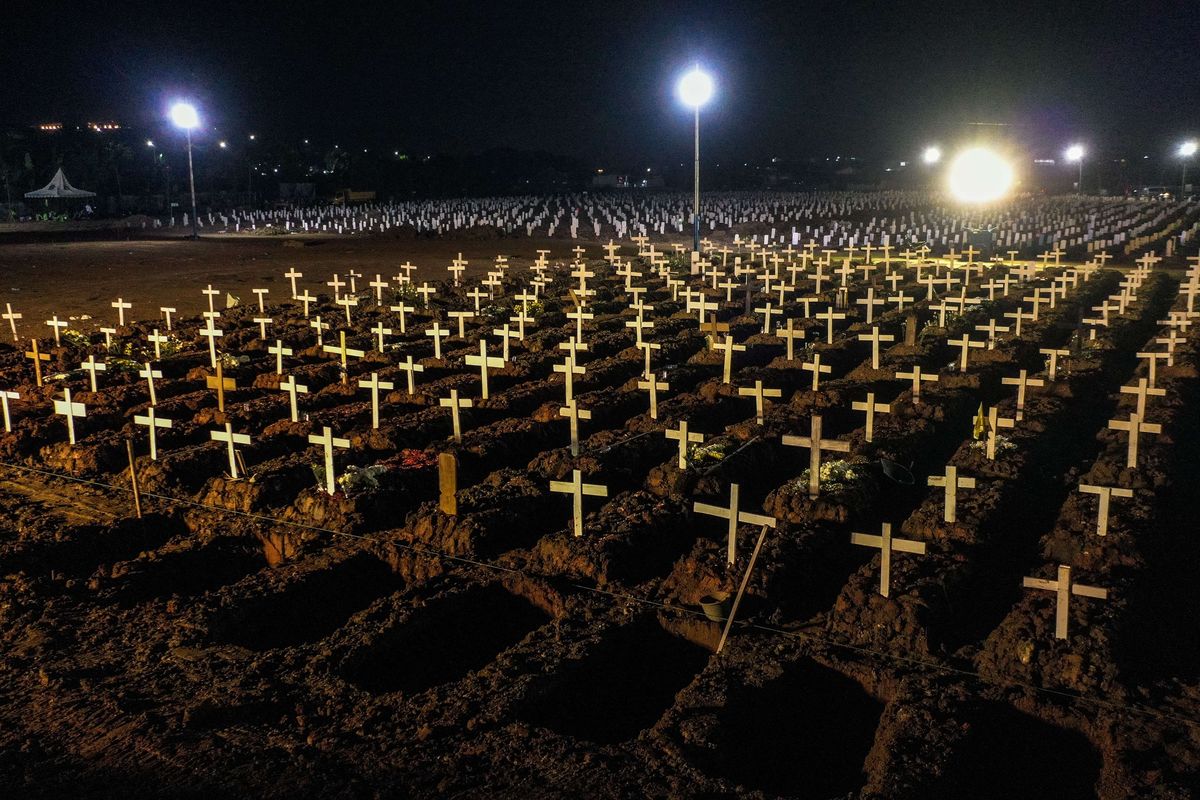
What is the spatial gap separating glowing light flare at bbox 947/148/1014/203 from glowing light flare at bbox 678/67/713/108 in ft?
284

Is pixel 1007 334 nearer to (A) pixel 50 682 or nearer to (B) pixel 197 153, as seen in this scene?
(A) pixel 50 682

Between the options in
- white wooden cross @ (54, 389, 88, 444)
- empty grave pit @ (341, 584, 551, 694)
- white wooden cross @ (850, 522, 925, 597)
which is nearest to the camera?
empty grave pit @ (341, 584, 551, 694)

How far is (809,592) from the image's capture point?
6.95 metres

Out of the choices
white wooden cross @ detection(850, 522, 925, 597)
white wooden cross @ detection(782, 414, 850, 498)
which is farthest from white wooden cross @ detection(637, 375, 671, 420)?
white wooden cross @ detection(850, 522, 925, 597)

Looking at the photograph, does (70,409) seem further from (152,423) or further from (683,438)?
(683,438)

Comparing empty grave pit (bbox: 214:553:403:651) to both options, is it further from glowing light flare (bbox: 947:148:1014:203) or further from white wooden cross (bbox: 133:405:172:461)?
glowing light flare (bbox: 947:148:1014:203)

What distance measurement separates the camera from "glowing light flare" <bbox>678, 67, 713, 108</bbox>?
86.6 feet

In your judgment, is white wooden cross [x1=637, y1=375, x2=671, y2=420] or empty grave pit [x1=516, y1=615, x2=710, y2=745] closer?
empty grave pit [x1=516, y1=615, x2=710, y2=745]

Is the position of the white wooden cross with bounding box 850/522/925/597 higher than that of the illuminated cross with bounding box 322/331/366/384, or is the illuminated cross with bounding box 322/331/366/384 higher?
the illuminated cross with bounding box 322/331/366/384

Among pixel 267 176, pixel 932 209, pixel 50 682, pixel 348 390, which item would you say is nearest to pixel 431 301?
pixel 348 390

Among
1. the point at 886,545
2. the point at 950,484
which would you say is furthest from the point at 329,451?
the point at 950,484

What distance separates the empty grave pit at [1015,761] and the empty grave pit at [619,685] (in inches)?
62.3

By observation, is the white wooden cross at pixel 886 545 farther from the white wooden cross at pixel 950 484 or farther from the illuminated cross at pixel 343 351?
the illuminated cross at pixel 343 351

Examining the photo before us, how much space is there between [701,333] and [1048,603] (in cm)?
1158
